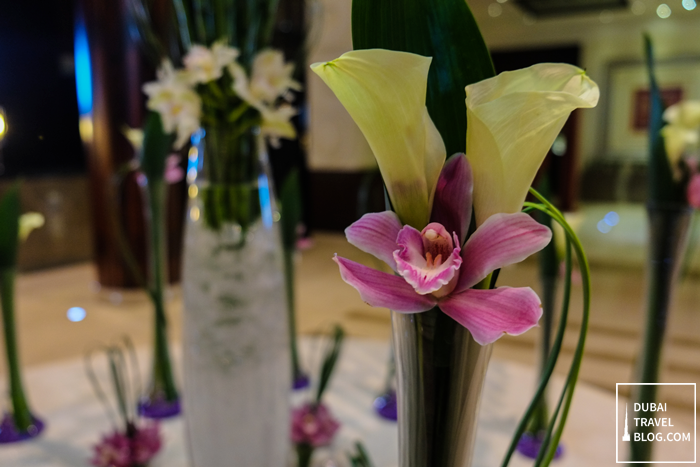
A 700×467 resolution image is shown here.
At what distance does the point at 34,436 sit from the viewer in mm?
565

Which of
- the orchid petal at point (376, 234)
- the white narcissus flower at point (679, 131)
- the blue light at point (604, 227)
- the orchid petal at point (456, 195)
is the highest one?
the white narcissus flower at point (679, 131)

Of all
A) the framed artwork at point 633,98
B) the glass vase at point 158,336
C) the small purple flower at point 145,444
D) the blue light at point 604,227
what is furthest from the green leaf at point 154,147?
the blue light at point 604,227

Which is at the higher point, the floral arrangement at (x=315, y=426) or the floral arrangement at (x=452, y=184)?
the floral arrangement at (x=452, y=184)

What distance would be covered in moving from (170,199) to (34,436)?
1555 mm

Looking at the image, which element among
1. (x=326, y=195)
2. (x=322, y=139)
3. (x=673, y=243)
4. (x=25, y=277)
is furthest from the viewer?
(x=326, y=195)

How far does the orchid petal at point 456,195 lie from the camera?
0.17m

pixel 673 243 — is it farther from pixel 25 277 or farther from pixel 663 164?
pixel 25 277

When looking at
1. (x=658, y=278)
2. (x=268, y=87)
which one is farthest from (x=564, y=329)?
(x=268, y=87)

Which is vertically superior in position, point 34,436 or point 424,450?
point 424,450

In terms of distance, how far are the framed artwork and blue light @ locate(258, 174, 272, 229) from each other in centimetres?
29

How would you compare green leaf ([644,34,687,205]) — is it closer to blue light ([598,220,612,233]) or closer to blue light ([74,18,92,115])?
blue light ([598,220,612,233])

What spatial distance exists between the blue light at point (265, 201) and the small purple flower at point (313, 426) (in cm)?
21

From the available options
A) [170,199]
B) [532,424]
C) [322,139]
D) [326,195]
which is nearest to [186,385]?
[532,424]

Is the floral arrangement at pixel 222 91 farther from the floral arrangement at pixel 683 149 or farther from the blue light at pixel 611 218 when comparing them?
the blue light at pixel 611 218
